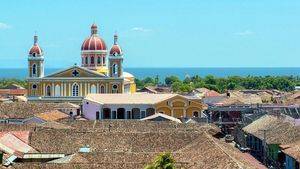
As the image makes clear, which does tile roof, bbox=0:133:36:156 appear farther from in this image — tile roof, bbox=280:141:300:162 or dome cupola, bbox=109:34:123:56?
dome cupola, bbox=109:34:123:56

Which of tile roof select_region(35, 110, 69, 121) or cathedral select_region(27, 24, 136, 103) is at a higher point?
cathedral select_region(27, 24, 136, 103)

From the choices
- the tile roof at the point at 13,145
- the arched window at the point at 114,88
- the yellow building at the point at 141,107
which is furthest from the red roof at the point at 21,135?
the arched window at the point at 114,88

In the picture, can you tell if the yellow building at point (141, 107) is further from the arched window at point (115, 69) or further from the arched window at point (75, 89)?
the arched window at point (115, 69)

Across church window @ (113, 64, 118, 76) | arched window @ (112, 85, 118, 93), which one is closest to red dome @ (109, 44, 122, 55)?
church window @ (113, 64, 118, 76)

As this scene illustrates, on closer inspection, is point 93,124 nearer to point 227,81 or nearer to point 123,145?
point 123,145

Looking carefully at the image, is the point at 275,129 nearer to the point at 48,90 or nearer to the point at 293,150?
the point at 293,150

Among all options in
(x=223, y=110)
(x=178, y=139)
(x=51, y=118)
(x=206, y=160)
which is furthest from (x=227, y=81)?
(x=206, y=160)

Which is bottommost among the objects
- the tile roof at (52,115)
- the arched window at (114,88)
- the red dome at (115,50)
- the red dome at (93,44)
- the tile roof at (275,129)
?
the tile roof at (52,115)
